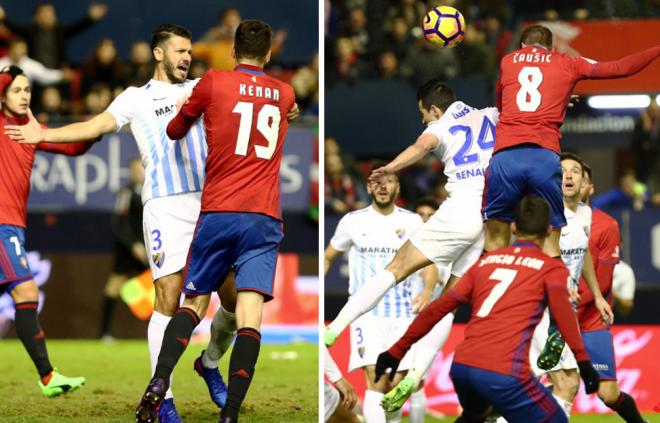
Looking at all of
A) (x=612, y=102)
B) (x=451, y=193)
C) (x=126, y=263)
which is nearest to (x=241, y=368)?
(x=451, y=193)

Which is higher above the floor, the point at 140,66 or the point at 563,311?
the point at 140,66

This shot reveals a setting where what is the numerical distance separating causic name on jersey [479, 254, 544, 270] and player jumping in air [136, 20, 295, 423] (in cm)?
150

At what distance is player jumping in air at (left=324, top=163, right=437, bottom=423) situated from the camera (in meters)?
9.21

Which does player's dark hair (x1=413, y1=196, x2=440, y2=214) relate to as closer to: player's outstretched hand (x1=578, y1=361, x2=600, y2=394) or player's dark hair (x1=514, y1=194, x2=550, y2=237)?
player's dark hair (x1=514, y1=194, x2=550, y2=237)

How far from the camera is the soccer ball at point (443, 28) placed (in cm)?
820

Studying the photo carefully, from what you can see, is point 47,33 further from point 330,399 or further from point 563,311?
point 563,311

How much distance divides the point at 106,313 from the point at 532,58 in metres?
9.46

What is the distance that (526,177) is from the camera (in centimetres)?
739

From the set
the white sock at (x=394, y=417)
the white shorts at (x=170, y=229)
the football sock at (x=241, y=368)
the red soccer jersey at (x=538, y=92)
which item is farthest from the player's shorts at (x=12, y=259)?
the red soccer jersey at (x=538, y=92)

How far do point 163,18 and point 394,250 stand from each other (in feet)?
28.6

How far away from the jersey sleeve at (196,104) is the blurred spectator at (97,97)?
9813 millimetres

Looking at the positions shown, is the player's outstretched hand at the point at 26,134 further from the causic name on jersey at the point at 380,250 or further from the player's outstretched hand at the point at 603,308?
the player's outstretched hand at the point at 603,308

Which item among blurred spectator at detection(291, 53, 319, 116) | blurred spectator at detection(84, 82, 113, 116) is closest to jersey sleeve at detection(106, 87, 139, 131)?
blurred spectator at detection(84, 82, 113, 116)

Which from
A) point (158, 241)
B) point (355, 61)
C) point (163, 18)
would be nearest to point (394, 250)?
point (158, 241)
